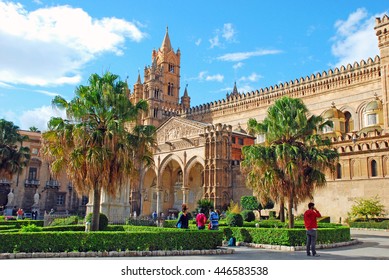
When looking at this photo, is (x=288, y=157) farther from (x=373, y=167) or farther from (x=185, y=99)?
(x=185, y=99)

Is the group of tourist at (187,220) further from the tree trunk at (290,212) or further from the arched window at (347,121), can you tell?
the arched window at (347,121)

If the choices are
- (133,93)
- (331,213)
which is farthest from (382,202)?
(133,93)

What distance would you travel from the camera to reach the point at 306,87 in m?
52.3

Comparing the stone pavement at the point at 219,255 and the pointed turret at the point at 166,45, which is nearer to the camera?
the stone pavement at the point at 219,255

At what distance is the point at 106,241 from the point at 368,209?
2347cm

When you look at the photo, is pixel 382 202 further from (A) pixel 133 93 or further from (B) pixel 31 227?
(A) pixel 133 93

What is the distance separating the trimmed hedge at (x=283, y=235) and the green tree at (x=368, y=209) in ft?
43.4

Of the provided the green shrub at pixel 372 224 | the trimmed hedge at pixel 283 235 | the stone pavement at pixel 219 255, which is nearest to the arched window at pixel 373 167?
the green shrub at pixel 372 224

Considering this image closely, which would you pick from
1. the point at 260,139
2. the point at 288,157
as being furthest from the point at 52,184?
the point at 288,157

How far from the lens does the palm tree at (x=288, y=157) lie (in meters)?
19.6

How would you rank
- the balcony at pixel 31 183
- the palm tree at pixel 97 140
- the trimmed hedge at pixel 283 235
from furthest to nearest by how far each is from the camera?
the balcony at pixel 31 183
the palm tree at pixel 97 140
the trimmed hedge at pixel 283 235

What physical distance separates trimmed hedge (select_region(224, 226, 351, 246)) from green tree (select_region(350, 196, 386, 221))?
13.2 metres

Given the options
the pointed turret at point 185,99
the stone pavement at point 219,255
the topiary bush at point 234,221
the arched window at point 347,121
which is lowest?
the stone pavement at point 219,255

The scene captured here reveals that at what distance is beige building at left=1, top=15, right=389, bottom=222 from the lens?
3409 cm
